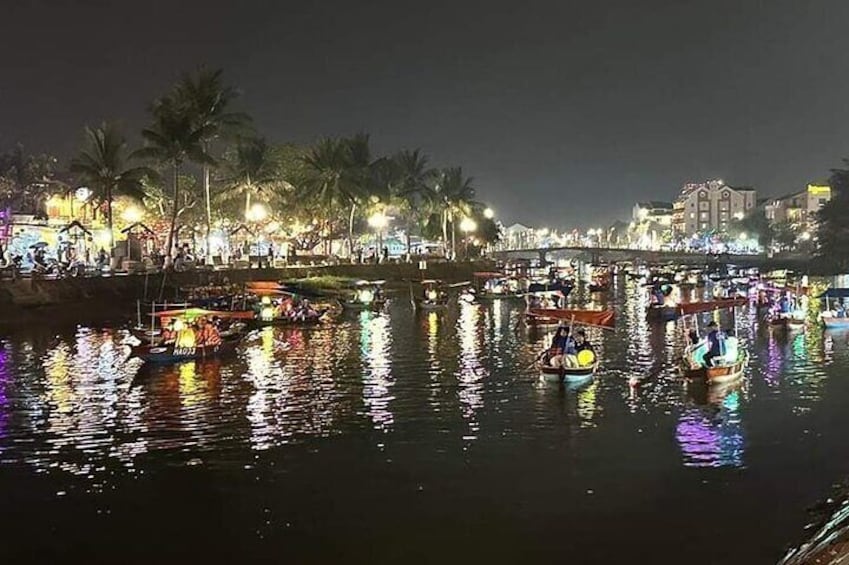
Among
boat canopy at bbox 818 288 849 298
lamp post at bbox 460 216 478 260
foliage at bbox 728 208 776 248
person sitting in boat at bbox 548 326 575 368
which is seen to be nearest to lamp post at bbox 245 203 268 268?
boat canopy at bbox 818 288 849 298

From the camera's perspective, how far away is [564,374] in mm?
32938

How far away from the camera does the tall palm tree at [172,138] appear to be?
67625 millimetres

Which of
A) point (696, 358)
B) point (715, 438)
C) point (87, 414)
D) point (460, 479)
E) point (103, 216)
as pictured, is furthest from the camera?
point (103, 216)

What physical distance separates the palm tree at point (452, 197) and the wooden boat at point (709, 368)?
331 ft

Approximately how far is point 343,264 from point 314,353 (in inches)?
2084

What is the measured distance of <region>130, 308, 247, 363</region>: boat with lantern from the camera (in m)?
37.1

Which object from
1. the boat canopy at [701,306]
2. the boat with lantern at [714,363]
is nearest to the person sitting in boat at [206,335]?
the boat with lantern at [714,363]

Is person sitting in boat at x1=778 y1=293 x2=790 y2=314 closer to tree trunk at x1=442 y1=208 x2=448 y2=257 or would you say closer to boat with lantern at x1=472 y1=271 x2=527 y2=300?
boat with lantern at x1=472 y1=271 x2=527 y2=300

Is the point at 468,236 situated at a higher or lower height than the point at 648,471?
higher

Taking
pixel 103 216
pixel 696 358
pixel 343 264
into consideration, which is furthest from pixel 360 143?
pixel 696 358

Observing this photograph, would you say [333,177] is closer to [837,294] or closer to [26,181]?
[26,181]

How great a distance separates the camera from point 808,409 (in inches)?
1117

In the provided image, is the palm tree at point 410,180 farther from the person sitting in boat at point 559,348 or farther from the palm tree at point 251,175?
the person sitting in boat at point 559,348

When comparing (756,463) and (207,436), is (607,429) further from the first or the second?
(207,436)
